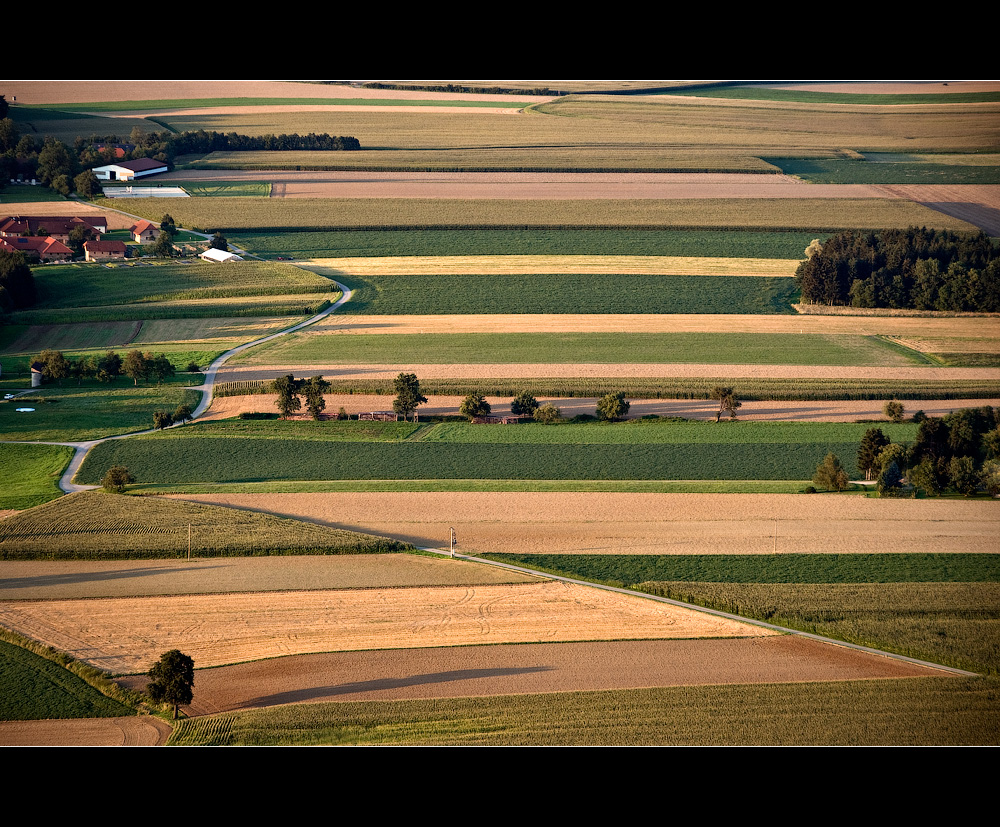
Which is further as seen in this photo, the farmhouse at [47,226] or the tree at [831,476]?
the farmhouse at [47,226]

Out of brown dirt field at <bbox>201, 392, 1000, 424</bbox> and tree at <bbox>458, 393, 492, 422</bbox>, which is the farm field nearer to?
brown dirt field at <bbox>201, 392, 1000, 424</bbox>

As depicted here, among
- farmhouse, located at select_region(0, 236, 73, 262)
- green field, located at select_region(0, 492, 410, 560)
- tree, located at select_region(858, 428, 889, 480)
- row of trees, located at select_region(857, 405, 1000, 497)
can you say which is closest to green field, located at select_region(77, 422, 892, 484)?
tree, located at select_region(858, 428, 889, 480)

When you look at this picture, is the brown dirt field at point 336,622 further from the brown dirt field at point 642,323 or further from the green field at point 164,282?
the green field at point 164,282

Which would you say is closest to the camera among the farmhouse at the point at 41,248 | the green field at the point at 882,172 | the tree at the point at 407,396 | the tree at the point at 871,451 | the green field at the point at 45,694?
the green field at the point at 45,694

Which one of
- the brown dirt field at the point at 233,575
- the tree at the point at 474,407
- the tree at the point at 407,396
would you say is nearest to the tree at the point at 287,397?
the tree at the point at 407,396

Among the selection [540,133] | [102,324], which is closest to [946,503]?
[102,324]

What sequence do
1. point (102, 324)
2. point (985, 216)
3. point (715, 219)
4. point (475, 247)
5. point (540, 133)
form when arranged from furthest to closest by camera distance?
point (540, 133) → point (715, 219) → point (475, 247) → point (985, 216) → point (102, 324)

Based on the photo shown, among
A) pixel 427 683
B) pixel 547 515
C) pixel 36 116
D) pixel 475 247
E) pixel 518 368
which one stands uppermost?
pixel 36 116

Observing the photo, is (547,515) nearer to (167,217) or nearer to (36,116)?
(167,217)
